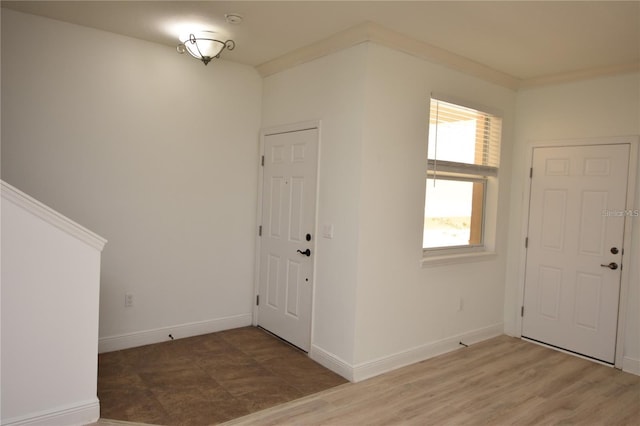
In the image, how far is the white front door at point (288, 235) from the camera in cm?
387

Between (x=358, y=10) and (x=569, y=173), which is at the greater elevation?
(x=358, y=10)

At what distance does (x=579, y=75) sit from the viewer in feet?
13.4

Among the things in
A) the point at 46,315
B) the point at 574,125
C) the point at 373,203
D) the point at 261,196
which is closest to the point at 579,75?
the point at 574,125

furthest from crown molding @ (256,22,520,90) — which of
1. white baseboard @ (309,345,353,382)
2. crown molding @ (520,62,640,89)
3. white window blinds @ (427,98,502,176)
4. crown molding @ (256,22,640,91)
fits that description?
white baseboard @ (309,345,353,382)

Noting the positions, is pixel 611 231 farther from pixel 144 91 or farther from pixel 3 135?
pixel 3 135

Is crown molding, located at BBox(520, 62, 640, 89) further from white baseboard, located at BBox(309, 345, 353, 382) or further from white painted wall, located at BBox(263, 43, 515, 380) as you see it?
white baseboard, located at BBox(309, 345, 353, 382)

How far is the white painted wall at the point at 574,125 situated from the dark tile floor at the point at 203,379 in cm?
247

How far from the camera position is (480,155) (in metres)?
4.33

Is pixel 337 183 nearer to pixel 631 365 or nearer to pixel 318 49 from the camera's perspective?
pixel 318 49

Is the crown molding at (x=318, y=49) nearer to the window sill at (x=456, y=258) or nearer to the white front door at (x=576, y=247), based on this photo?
the window sill at (x=456, y=258)

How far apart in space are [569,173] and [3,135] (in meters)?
4.89

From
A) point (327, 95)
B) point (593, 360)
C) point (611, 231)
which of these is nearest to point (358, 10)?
point (327, 95)

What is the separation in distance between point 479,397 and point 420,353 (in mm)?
720

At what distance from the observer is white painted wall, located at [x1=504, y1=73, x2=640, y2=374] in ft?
12.5
